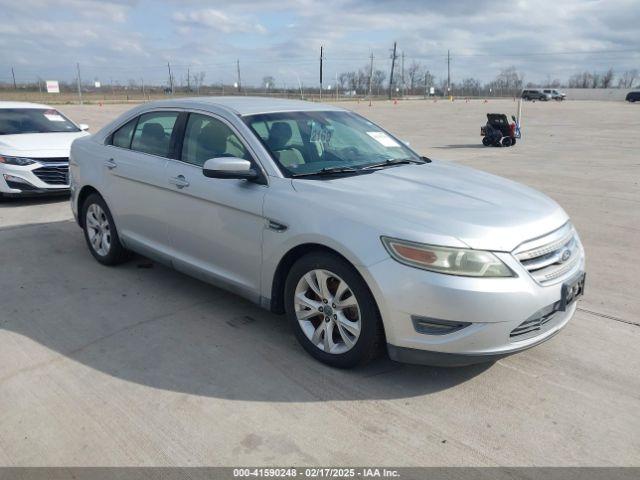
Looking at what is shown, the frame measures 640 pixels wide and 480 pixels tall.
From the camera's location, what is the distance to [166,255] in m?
4.62


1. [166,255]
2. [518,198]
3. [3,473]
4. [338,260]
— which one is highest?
[518,198]

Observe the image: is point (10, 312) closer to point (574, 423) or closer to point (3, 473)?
point (3, 473)

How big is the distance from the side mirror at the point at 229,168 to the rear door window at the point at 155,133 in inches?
41.0

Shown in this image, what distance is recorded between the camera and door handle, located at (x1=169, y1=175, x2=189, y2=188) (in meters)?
4.29

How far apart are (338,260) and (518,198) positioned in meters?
1.33

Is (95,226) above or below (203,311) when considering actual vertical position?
above

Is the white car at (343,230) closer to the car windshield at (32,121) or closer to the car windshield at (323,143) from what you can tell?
the car windshield at (323,143)

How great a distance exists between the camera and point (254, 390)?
331 centimetres

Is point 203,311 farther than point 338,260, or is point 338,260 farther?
point 203,311

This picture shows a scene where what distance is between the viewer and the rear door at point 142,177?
15.1ft

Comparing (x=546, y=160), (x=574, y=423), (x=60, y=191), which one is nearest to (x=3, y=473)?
(x=574, y=423)

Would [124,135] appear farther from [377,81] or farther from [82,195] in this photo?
[377,81]

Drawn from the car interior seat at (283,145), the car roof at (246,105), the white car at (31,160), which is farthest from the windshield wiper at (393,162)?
the white car at (31,160)

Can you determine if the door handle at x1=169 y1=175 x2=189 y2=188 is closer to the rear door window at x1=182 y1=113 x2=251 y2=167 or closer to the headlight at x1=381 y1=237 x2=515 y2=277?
the rear door window at x1=182 y1=113 x2=251 y2=167
